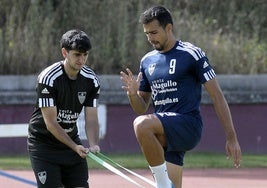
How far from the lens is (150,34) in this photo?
7672mm

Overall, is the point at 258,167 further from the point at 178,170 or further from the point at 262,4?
the point at 262,4

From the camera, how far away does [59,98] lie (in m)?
7.88

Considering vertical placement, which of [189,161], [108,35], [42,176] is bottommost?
[189,161]

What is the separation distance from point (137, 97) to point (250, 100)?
28.2ft

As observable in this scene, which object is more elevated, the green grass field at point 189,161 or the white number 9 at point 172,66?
the white number 9 at point 172,66

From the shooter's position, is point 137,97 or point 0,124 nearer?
point 137,97

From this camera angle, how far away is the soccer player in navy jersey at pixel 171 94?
24.7ft

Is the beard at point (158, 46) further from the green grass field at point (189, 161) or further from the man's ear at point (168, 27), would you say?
the green grass field at point (189, 161)

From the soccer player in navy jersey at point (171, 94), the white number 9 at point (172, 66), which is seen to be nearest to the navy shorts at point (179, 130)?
the soccer player in navy jersey at point (171, 94)

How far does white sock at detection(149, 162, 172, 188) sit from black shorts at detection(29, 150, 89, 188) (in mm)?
782

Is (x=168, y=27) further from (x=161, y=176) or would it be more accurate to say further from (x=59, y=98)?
(x=161, y=176)

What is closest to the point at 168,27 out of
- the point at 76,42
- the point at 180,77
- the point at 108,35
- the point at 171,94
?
the point at 180,77

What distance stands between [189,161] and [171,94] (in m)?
7.16

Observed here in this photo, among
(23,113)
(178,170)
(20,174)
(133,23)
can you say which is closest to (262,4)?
(133,23)
